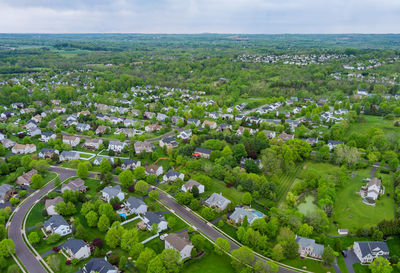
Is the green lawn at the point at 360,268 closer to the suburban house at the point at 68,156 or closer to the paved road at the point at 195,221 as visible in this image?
the paved road at the point at 195,221

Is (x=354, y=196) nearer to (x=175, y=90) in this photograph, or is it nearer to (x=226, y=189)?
(x=226, y=189)

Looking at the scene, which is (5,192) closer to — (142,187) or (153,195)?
(142,187)

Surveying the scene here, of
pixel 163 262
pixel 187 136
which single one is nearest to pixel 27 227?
pixel 163 262

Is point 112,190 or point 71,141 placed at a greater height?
point 71,141

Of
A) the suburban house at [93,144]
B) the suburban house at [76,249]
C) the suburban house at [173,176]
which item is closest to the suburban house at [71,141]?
the suburban house at [93,144]

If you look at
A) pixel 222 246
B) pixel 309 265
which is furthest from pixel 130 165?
pixel 309 265

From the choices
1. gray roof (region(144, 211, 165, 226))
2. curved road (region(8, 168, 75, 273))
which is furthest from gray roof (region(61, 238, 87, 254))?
gray roof (region(144, 211, 165, 226))
